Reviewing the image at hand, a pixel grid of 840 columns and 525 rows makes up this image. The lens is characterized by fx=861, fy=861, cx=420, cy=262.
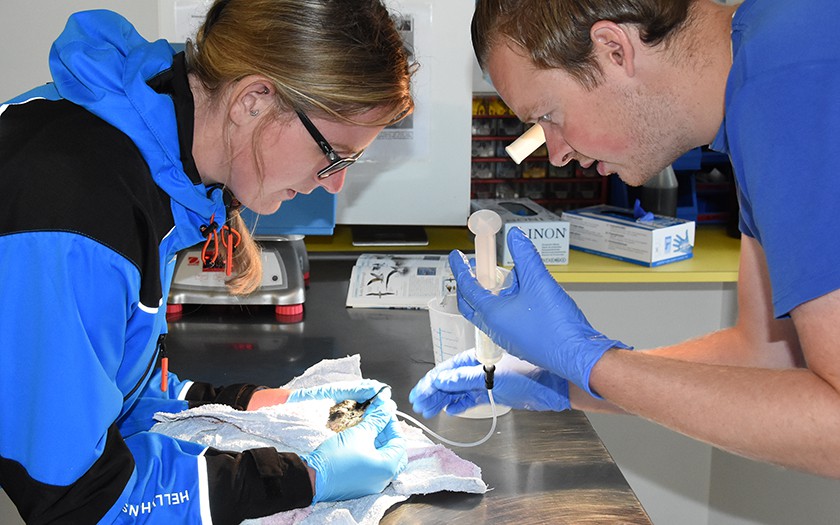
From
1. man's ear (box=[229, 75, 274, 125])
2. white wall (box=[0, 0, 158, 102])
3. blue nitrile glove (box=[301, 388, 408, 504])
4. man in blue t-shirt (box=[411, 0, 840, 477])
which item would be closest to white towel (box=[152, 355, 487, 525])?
blue nitrile glove (box=[301, 388, 408, 504])

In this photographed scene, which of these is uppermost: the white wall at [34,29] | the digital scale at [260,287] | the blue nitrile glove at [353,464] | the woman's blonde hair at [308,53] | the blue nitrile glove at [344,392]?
the white wall at [34,29]

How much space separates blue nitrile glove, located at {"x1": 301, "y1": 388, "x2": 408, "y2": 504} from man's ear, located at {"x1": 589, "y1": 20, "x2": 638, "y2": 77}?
0.63 meters

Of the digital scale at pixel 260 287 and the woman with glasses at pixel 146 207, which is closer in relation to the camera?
the woman with glasses at pixel 146 207

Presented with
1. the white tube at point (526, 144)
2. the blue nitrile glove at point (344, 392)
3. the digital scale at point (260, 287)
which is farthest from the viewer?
the digital scale at point (260, 287)

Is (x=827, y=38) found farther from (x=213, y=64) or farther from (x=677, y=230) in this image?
(x=677, y=230)

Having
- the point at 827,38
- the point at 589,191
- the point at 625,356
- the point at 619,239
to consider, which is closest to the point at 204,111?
the point at 625,356

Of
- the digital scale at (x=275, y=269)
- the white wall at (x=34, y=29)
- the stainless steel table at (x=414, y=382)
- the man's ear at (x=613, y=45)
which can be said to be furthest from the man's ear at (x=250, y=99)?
the white wall at (x=34, y=29)

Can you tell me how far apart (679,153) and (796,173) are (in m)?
0.34

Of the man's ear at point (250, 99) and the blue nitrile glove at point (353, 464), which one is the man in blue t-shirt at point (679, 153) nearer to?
the blue nitrile glove at point (353, 464)

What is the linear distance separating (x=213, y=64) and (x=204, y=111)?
3.0 inches

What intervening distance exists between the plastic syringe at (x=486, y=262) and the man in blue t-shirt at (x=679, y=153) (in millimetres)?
27

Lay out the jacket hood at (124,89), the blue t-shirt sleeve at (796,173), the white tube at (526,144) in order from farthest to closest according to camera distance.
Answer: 1. the white tube at (526,144)
2. the jacket hood at (124,89)
3. the blue t-shirt sleeve at (796,173)

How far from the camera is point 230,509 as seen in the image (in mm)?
1131

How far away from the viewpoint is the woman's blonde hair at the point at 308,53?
1.15 metres
